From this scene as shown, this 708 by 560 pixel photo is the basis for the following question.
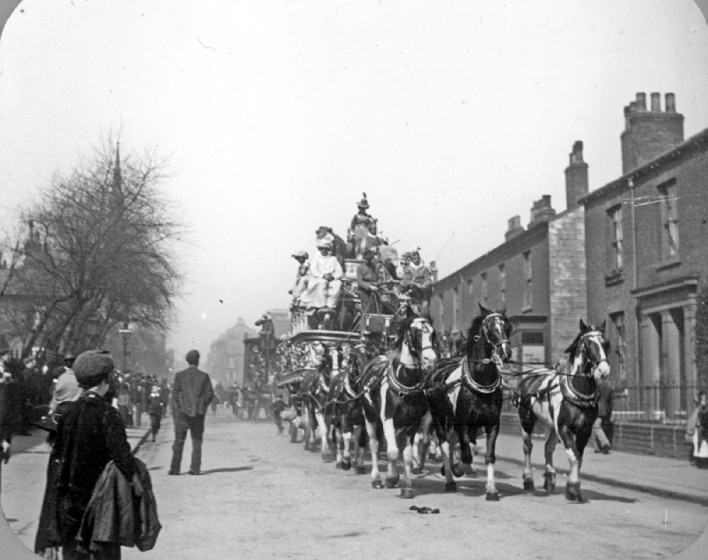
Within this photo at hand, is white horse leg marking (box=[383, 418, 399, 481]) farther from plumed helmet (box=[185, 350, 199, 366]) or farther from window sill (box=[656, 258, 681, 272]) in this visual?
window sill (box=[656, 258, 681, 272])

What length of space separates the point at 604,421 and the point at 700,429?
3.91 meters

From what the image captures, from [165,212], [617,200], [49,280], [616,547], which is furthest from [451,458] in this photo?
[617,200]

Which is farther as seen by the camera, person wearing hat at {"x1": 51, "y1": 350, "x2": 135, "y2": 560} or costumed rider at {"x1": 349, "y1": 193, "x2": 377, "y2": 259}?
costumed rider at {"x1": 349, "y1": 193, "x2": 377, "y2": 259}

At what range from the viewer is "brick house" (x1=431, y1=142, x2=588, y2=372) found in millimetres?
23672

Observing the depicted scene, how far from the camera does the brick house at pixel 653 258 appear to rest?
11.8 m

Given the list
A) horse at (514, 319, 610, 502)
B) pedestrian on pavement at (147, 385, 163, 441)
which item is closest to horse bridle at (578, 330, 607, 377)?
horse at (514, 319, 610, 502)

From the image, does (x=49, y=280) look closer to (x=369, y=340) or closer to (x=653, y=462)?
(x=369, y=340)

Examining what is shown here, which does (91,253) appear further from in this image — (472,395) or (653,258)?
(653,258)

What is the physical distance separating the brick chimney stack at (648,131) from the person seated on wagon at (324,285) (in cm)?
935

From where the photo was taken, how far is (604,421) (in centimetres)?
1644

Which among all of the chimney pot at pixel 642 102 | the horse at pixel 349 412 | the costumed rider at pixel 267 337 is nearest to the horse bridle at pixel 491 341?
the horse at pixel 349 412

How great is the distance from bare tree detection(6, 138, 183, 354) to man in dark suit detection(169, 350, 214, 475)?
3.08 feet

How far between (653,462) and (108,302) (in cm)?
934

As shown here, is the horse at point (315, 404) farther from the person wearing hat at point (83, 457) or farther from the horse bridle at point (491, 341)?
the person wearing hat at point (83, 457)
